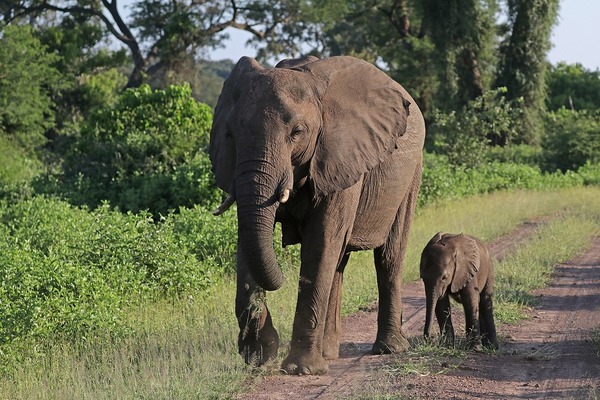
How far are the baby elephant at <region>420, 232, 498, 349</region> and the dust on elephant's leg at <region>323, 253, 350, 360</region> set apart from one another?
73cm

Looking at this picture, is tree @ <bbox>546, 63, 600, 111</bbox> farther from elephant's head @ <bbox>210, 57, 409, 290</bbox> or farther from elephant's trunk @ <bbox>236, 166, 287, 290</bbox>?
elephant's trunk @ <bbox>236, 166, 287, 290</bbox>

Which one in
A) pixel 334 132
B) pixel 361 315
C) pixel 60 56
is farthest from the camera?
pixel 60 56

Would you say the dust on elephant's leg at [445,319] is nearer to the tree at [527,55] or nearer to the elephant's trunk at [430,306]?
the elephant's trunk at [430,306]

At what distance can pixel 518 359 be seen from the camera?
7832mm

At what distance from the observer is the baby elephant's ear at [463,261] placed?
7883 millimetres

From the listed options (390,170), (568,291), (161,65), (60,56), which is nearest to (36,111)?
(60,56)

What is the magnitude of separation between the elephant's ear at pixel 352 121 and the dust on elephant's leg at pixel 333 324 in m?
1.20

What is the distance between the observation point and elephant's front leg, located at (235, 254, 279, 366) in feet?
21.9

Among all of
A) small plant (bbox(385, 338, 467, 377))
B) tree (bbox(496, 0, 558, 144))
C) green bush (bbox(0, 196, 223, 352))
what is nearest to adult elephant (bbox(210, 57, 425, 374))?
small plant (bbox(385, 338, 467, 377))

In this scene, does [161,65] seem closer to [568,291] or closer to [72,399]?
[568,291]

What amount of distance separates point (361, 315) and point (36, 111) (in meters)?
22.2

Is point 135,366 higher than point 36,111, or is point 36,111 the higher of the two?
point 36,111

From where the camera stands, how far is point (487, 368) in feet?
24.3

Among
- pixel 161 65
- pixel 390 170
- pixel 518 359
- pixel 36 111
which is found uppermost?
pixel 161 65
